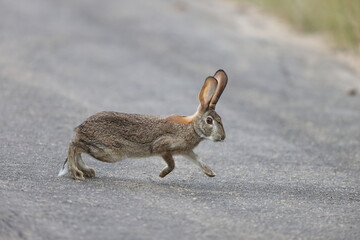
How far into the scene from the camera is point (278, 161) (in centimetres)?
814

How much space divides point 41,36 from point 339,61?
5.47m

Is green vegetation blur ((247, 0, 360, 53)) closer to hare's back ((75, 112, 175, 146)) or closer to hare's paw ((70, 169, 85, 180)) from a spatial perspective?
hare's back ((75, 112, 175, 146))

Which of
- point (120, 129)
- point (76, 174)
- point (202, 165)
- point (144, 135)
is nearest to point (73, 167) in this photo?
→ point (76, 174)

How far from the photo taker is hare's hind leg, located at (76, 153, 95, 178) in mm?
6668

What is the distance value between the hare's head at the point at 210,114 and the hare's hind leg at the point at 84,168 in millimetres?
917

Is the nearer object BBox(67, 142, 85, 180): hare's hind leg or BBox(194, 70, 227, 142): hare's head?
BBox(67, 142, 85, 180): hare's hind leg

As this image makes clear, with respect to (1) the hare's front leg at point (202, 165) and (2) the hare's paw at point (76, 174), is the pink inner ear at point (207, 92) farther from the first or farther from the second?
(2) the hare's paw at point (76, 174)

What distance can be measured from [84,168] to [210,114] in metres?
1.11

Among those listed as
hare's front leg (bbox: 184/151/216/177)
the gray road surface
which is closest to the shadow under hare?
hare's front leg (bbox: 184/151/216/177)

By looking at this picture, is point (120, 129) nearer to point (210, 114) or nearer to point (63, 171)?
point (63, 171)

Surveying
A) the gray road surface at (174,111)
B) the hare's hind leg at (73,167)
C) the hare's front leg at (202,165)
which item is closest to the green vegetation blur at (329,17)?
the gray road surface at (174,111)

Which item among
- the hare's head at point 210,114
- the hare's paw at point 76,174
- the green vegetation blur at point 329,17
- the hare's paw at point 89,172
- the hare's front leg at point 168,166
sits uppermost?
the green vegetation blur at point 329,17

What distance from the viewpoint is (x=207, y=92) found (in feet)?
22.6

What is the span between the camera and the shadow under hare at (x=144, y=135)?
6.65 meters
